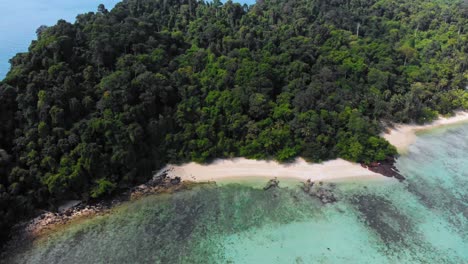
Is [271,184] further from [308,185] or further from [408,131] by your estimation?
[408,131]

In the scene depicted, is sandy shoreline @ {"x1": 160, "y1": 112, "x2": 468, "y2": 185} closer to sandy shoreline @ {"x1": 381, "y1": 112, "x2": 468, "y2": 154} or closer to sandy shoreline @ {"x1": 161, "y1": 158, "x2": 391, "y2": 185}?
sandy shoreline @ {"x1": 161, "y1": 158, "x2": 391, "y2": 185}

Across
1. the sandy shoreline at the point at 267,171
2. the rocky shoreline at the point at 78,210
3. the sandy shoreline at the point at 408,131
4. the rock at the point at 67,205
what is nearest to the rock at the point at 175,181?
the rocky shoreline at the point at 78,210

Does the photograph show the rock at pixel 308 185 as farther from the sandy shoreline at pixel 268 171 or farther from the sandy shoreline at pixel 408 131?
the sandy shoreline at pixel 408 131

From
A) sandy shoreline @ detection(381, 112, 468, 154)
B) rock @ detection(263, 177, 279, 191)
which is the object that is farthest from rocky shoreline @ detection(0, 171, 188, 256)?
sandy shoreline @ detection(381, 112, 468, 154)

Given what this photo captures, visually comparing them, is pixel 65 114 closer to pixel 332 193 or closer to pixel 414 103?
pixel 332 193

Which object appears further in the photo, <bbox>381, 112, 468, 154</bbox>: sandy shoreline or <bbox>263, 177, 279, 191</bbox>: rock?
<bbox>381, 112, 468, 154</bbox>: sandy shoreline

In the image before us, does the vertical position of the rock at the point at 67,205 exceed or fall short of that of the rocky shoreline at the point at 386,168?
it exceeds it
